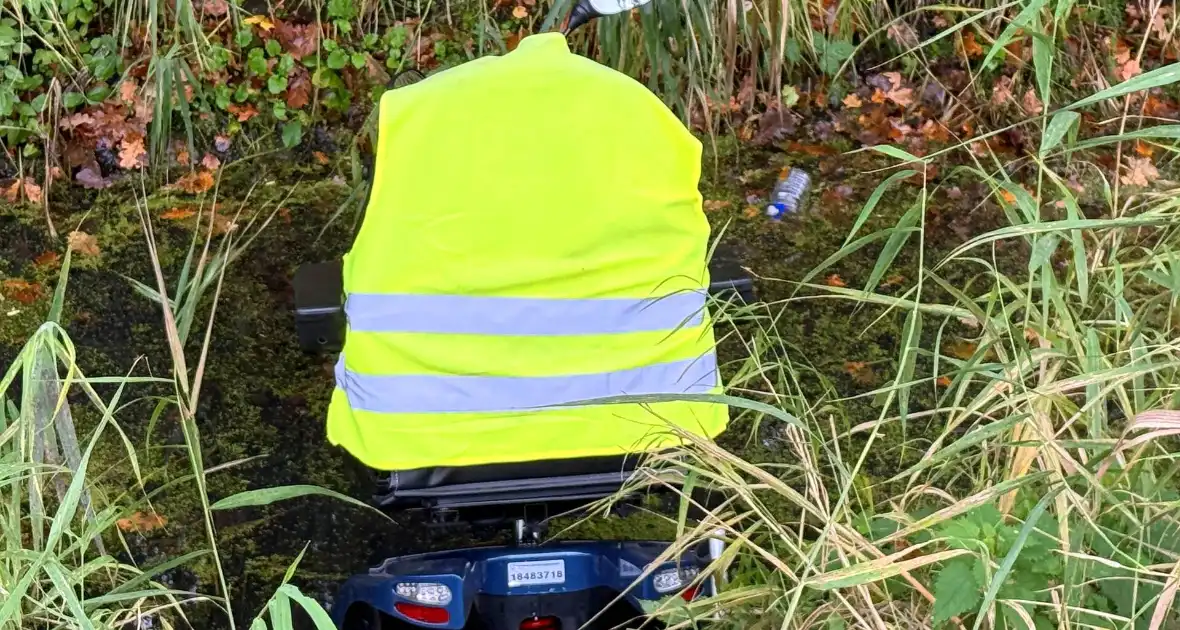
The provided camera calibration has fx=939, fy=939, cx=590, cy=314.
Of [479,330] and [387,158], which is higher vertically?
[387,158]

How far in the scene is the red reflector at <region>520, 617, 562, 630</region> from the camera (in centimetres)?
179

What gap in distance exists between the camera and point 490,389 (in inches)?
68.8

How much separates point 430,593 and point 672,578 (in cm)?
46

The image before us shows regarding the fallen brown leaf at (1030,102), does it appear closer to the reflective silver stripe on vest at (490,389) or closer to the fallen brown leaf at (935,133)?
the fallen brown leaf at (935,133)

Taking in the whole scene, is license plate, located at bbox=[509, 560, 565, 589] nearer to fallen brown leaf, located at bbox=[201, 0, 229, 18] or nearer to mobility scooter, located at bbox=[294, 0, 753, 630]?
mobility scooter, located at bbox=[294, 0, 753, 630]

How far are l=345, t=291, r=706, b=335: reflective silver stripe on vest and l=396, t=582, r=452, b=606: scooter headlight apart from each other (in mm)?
473

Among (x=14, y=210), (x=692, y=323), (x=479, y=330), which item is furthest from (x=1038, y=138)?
(x=14, y=210)

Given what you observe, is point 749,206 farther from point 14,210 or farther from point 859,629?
point 14,210

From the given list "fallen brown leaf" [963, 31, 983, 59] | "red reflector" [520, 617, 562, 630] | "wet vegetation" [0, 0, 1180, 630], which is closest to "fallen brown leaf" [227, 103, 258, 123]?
"wet vegetation" [0, 0, 1180, 630]

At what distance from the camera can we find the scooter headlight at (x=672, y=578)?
1.78 m

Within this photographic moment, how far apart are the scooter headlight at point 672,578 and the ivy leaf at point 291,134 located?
2.37 metres

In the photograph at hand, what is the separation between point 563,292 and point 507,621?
635 millimetres

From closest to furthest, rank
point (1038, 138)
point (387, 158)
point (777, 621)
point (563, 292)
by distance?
point (777, 621)
point (387, 158)
point (563, 292)
point (1038, 138)

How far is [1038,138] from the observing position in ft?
12.1
